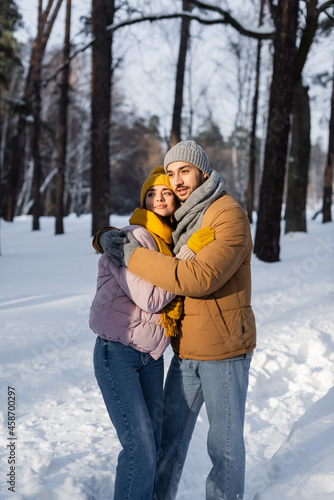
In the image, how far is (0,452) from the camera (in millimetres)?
2873

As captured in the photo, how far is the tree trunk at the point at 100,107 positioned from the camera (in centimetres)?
1020

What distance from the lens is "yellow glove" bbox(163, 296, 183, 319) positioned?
215cm

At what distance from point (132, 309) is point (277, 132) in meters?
6.51

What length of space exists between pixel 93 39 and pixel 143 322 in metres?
9.97

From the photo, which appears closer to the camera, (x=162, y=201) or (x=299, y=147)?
(x=162, y=201)

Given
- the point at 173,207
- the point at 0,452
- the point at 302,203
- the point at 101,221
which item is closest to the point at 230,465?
the point at 173,207

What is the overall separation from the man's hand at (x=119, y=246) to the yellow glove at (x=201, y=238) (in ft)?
0.89

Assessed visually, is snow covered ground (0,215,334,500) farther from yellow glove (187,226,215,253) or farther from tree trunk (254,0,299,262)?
yellow glove (187,226,215,253)

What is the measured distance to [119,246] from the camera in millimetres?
2162

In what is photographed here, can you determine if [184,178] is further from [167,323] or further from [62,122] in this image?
[62,122]

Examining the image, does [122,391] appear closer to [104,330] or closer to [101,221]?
[104,330]

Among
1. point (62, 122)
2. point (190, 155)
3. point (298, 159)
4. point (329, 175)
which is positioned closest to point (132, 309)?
point (190, 155)

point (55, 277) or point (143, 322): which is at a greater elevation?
point (143, 322)

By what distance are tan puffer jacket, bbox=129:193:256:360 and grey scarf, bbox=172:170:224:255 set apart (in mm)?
42
